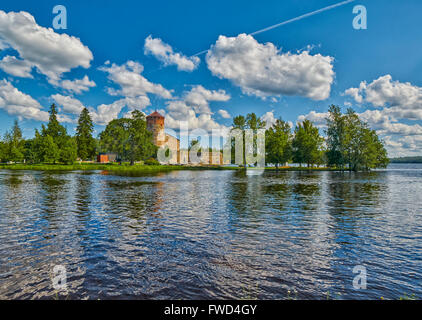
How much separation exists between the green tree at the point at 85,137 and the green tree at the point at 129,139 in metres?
22.1

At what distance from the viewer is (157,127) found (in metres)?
168

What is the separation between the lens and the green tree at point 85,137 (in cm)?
12250

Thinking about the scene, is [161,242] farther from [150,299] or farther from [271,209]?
[271,209]

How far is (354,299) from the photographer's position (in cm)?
705

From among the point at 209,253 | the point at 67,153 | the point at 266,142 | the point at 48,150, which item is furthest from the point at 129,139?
the point at 209,253

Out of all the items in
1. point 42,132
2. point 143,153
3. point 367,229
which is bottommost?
point 367,229

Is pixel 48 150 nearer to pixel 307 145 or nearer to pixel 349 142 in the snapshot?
pixel 307 145

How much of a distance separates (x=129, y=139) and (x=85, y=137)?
36847mm

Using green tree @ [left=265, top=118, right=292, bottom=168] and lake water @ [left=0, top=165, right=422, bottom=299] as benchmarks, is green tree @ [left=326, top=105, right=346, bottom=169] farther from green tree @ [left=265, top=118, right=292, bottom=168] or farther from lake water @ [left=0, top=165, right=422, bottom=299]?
lake water @ [left=0, top=165, right=422, bottom=299]

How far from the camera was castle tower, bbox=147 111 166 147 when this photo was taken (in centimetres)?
16762

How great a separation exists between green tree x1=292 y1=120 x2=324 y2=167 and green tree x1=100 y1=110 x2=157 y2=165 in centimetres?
6415
